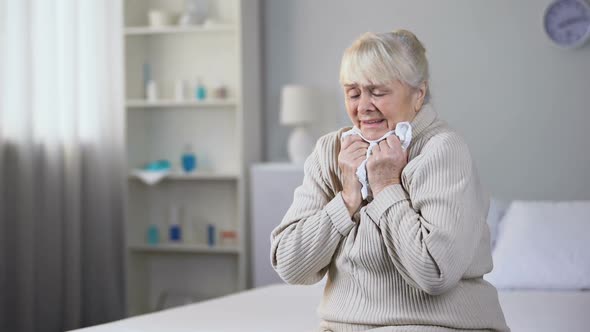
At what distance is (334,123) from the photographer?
4.42 meters

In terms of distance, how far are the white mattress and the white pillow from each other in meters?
0.06

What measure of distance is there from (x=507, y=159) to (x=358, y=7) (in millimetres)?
1105

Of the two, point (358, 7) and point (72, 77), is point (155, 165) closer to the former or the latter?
point (72, 77)

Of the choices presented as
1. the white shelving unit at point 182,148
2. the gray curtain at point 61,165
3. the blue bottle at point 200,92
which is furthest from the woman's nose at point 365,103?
the blue bottle at point 200,92

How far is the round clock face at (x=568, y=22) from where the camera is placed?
3789mm

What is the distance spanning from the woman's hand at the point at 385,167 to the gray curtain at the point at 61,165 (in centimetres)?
265

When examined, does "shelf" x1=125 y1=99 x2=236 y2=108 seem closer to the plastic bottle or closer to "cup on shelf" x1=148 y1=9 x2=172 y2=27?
"cup on shelf" x1=148 y1=9 x2=172 y2=27

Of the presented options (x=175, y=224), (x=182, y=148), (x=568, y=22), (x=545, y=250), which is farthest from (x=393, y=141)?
(x=182, y=148)

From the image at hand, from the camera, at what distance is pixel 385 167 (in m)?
1.71

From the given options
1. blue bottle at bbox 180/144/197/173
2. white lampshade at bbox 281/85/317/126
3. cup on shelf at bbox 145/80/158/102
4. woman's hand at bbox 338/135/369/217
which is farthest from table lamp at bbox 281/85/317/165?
woman's hand at bbox 338/135/369/217

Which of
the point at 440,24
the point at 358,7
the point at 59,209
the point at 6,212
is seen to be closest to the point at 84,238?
the point at 59,209

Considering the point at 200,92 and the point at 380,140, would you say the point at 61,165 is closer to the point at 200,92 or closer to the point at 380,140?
the point at 200,92

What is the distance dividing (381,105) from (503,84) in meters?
2.46

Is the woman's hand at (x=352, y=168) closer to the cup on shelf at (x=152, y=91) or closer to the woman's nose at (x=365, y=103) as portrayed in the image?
the woman's nose at (x=365, y=103)
